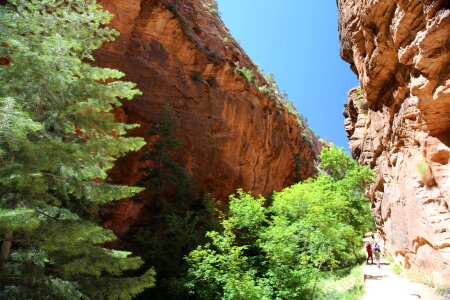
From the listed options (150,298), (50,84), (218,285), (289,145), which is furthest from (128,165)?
(289,145)

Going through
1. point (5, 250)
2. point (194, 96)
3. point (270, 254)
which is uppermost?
point (194, 96)

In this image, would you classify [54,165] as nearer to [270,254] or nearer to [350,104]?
[270,254]

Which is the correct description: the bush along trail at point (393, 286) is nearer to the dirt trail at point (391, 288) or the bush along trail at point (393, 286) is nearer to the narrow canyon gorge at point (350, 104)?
the dirt trail at point (391, 288)

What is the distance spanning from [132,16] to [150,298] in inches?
665

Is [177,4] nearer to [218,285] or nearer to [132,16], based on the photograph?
[132,16]

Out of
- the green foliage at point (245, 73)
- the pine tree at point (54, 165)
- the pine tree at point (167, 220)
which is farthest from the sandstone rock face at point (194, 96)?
the pine tree at point (54, 165)

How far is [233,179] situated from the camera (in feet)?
75.7

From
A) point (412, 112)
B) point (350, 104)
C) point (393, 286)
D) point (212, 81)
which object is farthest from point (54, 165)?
point (350, 104)

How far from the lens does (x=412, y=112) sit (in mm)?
13477

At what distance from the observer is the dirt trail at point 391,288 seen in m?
11.2

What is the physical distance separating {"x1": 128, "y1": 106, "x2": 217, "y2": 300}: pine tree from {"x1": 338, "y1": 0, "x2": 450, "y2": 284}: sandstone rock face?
899 cm

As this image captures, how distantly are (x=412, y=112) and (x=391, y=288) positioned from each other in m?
7.35

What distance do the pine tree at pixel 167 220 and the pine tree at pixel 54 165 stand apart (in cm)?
637

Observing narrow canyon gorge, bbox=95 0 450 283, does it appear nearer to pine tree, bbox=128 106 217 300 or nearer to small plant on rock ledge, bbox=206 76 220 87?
small plant on rock ledge, bbox=206 76 220 87
